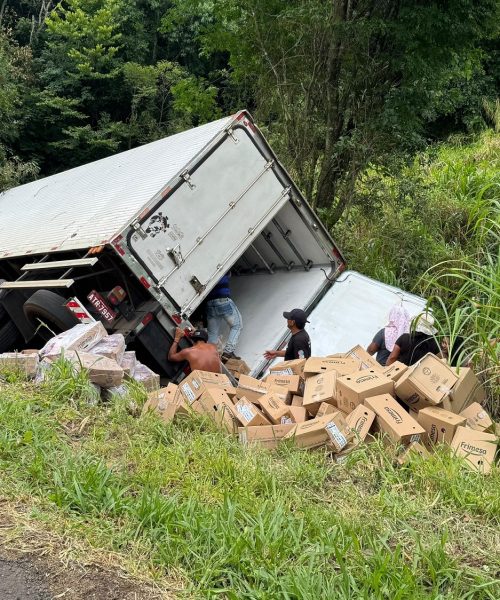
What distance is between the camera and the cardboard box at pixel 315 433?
13.2 feet

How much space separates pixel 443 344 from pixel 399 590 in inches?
117

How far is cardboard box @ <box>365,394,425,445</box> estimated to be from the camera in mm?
3988

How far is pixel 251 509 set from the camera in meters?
3.05

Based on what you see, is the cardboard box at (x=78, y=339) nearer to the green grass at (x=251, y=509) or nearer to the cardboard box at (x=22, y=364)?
the cardboard box at (x=22, y=364)

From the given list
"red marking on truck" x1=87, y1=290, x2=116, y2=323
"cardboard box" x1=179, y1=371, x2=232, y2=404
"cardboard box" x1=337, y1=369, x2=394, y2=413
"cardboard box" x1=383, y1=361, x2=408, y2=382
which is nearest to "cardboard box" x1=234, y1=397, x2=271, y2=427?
"cardboard box" x1=179, y1=371, x2=232, y2=404

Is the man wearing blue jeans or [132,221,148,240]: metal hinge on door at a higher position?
[132,221,148,240]: metal hinge on door

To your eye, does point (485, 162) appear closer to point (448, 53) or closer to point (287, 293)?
point (448, 53)

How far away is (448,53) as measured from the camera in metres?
8.07

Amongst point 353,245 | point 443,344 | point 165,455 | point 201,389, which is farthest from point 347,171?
point 165,455

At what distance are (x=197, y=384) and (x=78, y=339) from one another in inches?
44.4

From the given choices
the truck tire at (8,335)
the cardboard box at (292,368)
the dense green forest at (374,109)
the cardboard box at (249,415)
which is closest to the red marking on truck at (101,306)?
the truck tire at (8,335)

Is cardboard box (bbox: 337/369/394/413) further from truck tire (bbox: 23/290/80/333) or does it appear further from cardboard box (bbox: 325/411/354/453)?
truck tire (bbox: 23/290/80/333)

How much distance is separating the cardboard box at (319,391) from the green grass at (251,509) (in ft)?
2.24

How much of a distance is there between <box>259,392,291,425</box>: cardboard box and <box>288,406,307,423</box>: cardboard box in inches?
1.2
